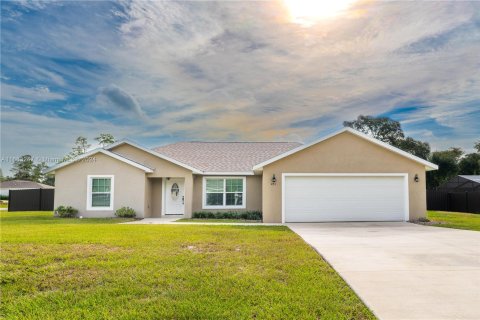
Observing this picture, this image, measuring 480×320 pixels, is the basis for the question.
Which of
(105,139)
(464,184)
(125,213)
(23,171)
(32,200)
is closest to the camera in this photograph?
(125,213)

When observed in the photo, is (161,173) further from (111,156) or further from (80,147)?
(80,147)

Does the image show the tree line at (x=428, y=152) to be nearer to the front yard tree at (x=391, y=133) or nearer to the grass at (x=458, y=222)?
the front yard tree at (x=391, y=133)

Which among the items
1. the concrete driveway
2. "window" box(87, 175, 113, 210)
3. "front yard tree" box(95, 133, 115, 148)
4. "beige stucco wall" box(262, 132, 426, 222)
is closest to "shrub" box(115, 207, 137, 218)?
"window" box(87, 175, 113, 210)

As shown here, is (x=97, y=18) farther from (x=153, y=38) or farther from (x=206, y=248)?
(x=206, y=248)

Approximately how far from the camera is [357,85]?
1933cm

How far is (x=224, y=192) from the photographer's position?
1955 centimetres

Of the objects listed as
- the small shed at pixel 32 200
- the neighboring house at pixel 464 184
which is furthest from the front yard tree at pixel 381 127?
the small shed at pixel 32 200

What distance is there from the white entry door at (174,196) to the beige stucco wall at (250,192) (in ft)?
2.47

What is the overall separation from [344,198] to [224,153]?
31.7 ft

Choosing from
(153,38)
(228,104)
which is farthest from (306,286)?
(228,104)

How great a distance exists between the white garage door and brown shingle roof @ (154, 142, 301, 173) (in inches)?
174

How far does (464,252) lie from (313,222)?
8.01 m

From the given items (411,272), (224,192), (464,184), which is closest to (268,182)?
(224,192)

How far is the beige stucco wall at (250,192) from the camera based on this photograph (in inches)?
760
